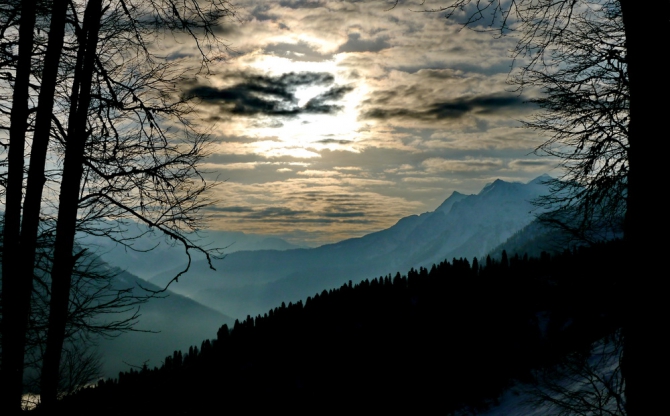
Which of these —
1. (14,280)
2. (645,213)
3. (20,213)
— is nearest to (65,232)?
(20,213)

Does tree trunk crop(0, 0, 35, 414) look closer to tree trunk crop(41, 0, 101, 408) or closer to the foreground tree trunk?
the foreground tree trunk

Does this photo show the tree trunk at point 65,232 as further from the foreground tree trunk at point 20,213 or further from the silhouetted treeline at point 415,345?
the silhouetted treeline at point 415,345

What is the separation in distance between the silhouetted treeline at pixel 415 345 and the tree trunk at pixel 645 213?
364 centimetres

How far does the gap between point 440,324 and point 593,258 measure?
9.09 feet

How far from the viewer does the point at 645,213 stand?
11.0 ft

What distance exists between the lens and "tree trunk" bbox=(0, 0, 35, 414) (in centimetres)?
471

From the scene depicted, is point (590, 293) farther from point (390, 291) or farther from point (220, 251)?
point (220, 251)

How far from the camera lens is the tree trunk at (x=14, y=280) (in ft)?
15.5

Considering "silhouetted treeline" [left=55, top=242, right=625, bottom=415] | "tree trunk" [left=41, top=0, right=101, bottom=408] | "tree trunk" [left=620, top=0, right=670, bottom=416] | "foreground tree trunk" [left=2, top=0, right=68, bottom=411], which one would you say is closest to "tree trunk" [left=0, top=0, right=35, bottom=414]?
"foreground tree trunk" [left=2, top=0, right=68, bottom=411]

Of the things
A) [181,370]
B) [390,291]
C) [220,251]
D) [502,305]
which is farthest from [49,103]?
[502,305]

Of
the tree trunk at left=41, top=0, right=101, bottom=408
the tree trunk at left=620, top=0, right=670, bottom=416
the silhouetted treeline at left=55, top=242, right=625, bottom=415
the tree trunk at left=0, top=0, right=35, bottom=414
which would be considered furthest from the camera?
the silhouetted treeline at left=55, top=242, right=625, bottom=415

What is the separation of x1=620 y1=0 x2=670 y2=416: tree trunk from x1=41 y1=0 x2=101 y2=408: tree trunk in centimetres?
619

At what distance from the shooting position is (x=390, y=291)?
7.21m

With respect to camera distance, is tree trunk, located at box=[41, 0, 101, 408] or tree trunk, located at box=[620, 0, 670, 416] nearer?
tree trunk, located at box=[620, 0, 670, 416]
